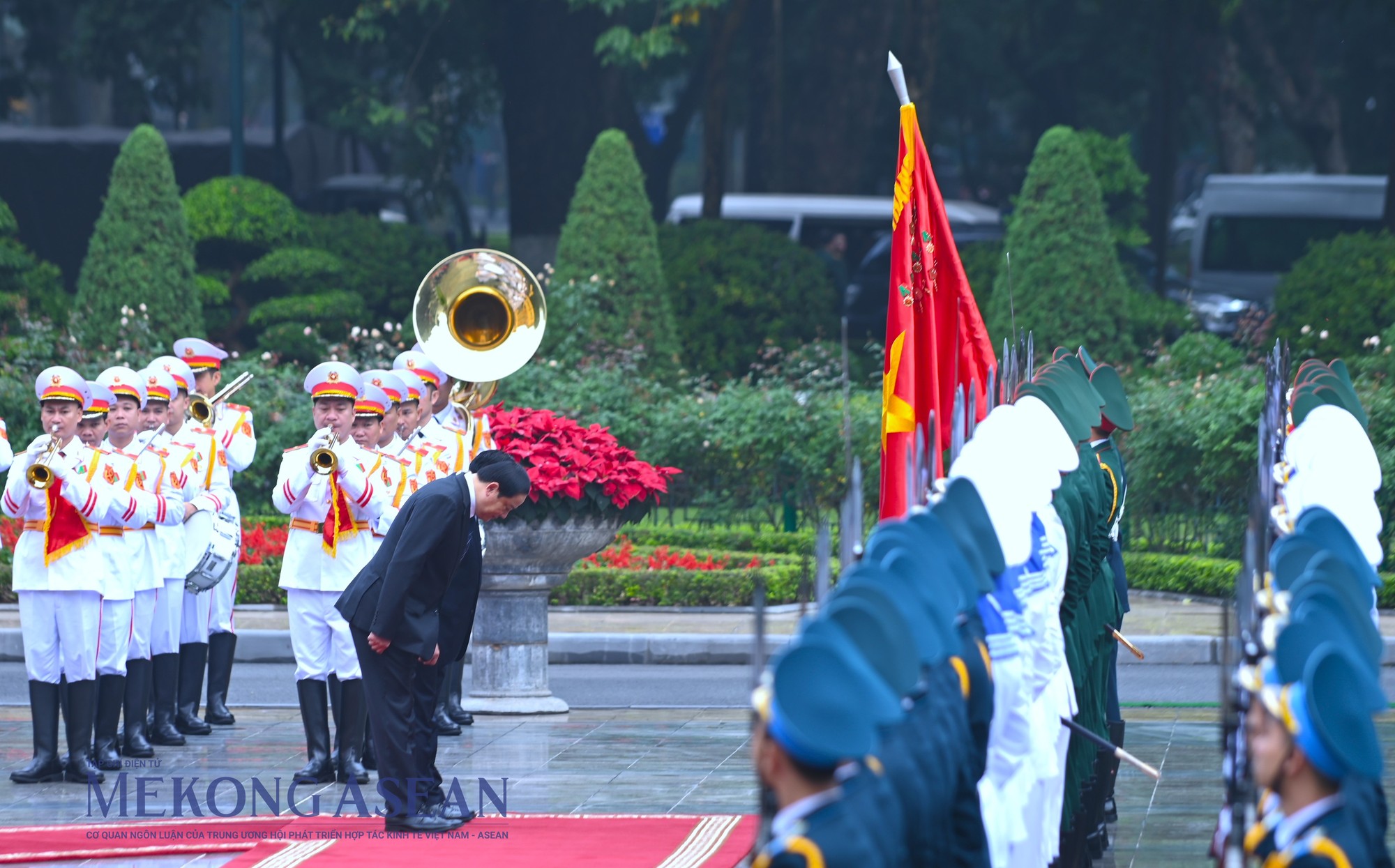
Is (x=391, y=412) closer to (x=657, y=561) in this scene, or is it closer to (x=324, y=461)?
(x=324, y=461)

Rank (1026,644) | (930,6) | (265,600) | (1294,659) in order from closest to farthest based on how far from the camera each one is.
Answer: (1294,659), (1026,644), (265,600), (930,6)

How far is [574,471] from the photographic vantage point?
11.3 metres

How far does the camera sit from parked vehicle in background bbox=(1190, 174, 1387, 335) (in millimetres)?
32312

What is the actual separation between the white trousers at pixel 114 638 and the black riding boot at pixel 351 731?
3.37 ft

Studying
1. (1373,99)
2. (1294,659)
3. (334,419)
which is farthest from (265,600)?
(1373,99)

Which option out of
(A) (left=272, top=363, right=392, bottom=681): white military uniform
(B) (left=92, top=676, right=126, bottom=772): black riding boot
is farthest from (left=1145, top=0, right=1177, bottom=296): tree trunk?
(B) (left=92, top=676, right=126, bottom=772): black riding boot

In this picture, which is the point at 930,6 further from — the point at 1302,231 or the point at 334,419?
the point at 334,419

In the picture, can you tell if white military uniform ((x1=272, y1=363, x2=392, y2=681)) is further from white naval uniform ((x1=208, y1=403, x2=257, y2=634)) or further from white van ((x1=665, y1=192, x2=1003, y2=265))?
white van ((x1=665, y1=192, x2=1003, y2=265))

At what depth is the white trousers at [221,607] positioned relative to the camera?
11188mm

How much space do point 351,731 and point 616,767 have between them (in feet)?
4.22

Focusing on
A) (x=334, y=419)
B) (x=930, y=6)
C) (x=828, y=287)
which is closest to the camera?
(x=334, y=419)

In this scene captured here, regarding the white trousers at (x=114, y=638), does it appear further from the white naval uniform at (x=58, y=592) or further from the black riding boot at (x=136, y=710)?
the black riding boot at (x=136, y=710)

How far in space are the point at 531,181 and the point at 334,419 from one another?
18826 mm

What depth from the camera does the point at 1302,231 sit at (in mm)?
32812
